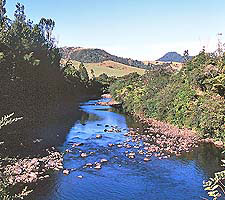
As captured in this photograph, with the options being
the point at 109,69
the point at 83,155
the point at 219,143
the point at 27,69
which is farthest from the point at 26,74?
the point at 109,69

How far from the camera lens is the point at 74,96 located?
88812 millimetres

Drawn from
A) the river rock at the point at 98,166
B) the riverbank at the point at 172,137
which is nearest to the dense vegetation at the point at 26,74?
the river rock at the point at 98,166

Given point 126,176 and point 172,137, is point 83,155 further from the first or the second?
point 172,137

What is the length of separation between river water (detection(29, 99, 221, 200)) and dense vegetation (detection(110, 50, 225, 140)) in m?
3.69

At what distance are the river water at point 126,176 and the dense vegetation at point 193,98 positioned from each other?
3693 millimetres

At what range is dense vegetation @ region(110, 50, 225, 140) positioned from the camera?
34.6 m

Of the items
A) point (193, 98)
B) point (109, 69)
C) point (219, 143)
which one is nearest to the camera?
point (219, 143)

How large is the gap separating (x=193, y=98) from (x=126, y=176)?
22.0 meters

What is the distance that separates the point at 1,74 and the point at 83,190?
18.5 m

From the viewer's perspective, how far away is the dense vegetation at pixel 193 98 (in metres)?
34.6

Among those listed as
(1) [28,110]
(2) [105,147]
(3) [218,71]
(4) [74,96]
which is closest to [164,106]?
(3) [218,71]

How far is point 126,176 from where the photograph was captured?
22.9m

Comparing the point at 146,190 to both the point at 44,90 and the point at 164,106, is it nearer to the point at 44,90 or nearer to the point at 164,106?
the point at 164,106

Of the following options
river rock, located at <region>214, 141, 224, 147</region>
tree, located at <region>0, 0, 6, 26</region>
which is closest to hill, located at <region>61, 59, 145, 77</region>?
tree, located at <region>0, 0, 6, 26</region>
